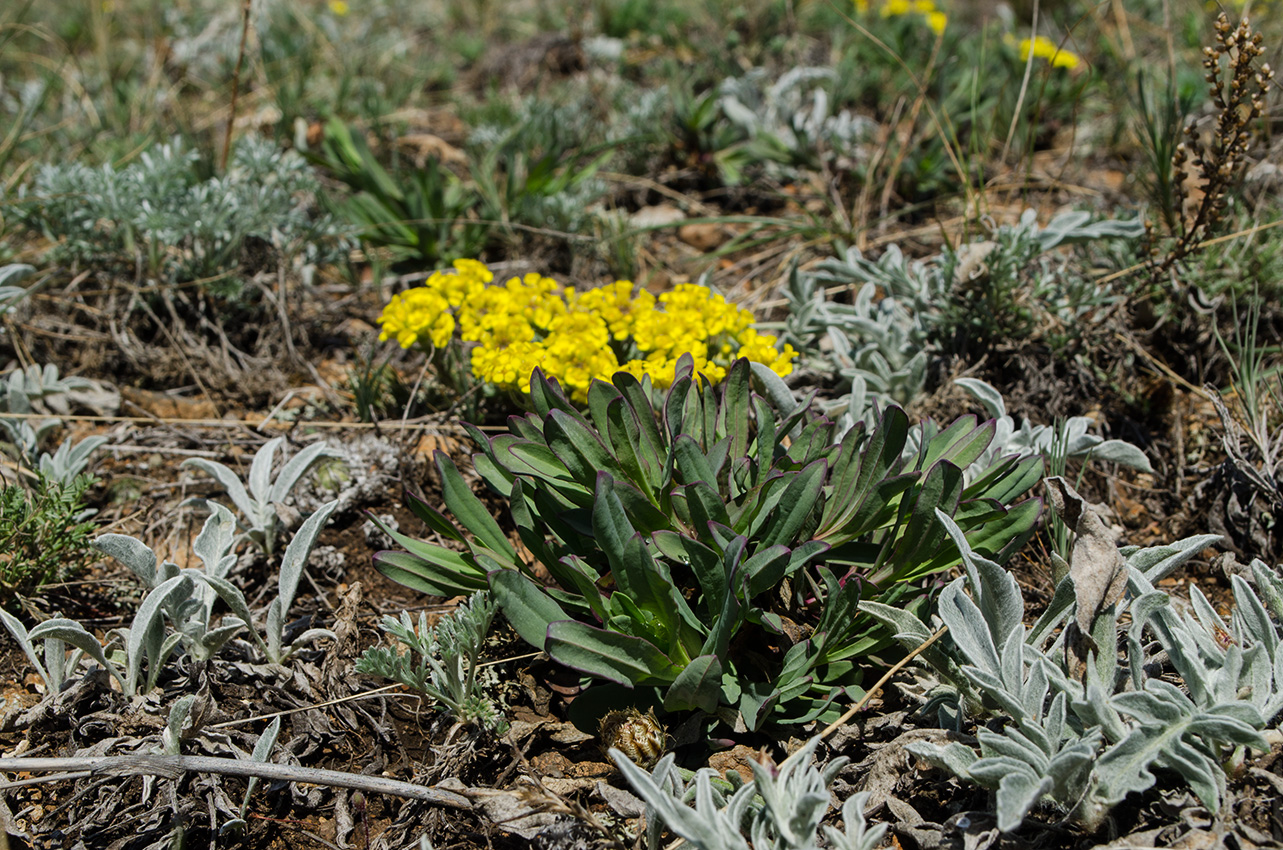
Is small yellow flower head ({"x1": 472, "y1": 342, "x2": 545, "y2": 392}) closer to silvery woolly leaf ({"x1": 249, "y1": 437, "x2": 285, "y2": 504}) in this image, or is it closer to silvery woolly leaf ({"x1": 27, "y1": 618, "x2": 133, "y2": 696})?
silvery woolly leaf ({"x1": 249, "y1": 437, "x2": 285, "y2": 504})

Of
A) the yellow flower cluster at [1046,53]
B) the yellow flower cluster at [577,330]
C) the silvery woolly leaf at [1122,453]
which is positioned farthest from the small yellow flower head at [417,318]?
the yellow flower cluster at [1046,53]

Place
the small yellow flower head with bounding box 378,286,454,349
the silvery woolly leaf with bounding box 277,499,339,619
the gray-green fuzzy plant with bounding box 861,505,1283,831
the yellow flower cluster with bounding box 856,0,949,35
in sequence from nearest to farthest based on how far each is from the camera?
the gray-green fuzzy plant with bounding box 861,505,1283,831
the silvery woolly leaf with bounding box 277,499,339,619
the small yellow flower head with bounding box 378,286,454,349
the yellow flower cluster with bounding box 856,0,949,35

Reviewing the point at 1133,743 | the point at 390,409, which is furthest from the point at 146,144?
the point at 1133,743

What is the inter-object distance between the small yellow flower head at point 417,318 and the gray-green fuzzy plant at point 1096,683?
63.9 inches

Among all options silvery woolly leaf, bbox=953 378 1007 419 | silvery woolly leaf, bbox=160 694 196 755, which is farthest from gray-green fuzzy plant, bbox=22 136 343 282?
silvery woolly leaf, bbox=953 378 1007 419

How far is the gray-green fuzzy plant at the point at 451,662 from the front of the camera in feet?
7.01

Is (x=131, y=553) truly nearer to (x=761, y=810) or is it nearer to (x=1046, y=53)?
(x=761, y=810)

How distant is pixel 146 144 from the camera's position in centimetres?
404

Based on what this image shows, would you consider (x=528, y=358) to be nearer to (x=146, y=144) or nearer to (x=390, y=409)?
(x=390, y=409)

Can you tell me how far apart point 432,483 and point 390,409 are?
1.45ft

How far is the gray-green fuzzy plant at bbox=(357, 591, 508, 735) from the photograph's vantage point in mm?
2137

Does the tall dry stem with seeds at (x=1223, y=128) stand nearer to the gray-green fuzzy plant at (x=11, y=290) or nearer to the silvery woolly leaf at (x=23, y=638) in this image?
the silvery woolly leaf at (x=23, y=638)

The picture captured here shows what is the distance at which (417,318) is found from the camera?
2.91 meters

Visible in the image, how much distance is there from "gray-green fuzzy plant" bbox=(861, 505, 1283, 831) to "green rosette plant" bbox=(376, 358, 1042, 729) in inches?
6.6
